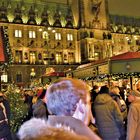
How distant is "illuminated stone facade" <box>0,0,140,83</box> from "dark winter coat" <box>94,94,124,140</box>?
57.1 m

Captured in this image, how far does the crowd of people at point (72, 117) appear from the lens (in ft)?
5.48

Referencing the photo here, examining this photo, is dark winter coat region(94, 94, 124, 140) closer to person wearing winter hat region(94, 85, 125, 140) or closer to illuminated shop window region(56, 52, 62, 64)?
person wearing winter hat region(94, 85, 125, 140)

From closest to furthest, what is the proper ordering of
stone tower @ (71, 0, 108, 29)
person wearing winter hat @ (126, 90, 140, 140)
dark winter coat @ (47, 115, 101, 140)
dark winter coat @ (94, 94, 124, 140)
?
dark winter coat @ (47, 115, 101, 140)
person wearing winter hat @ (126, 90, 140, 140)
dark winter coat @ (94, 94, 124, 140)
stone tower @ (71, 0, 108, 29)

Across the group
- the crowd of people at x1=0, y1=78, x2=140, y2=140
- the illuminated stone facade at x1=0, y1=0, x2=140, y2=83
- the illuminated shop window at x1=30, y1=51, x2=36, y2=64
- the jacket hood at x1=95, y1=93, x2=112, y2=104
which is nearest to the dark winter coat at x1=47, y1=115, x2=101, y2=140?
the crowd of people at x1=0, y1=78, x2=140, y2=140

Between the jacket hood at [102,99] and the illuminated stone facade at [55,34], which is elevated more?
the illuminated stone facade at [55,34]

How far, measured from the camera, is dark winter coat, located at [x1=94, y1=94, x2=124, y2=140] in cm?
699

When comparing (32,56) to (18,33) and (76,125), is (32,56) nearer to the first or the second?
(18,33)

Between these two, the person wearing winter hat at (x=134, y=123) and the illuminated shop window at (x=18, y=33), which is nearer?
the person wearing winter hat at (x=134, y=123)

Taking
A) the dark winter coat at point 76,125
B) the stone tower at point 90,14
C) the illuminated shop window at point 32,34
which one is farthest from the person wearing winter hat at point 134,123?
the stone tower at point 90,14

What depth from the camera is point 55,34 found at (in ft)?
236

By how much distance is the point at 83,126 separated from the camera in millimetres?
2748

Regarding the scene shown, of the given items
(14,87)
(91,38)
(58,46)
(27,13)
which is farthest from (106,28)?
(14,87)

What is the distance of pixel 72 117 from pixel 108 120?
4266 millimetres

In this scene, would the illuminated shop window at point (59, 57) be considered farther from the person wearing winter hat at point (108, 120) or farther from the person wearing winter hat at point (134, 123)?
the person wearing winter hat at point (134, 123)
